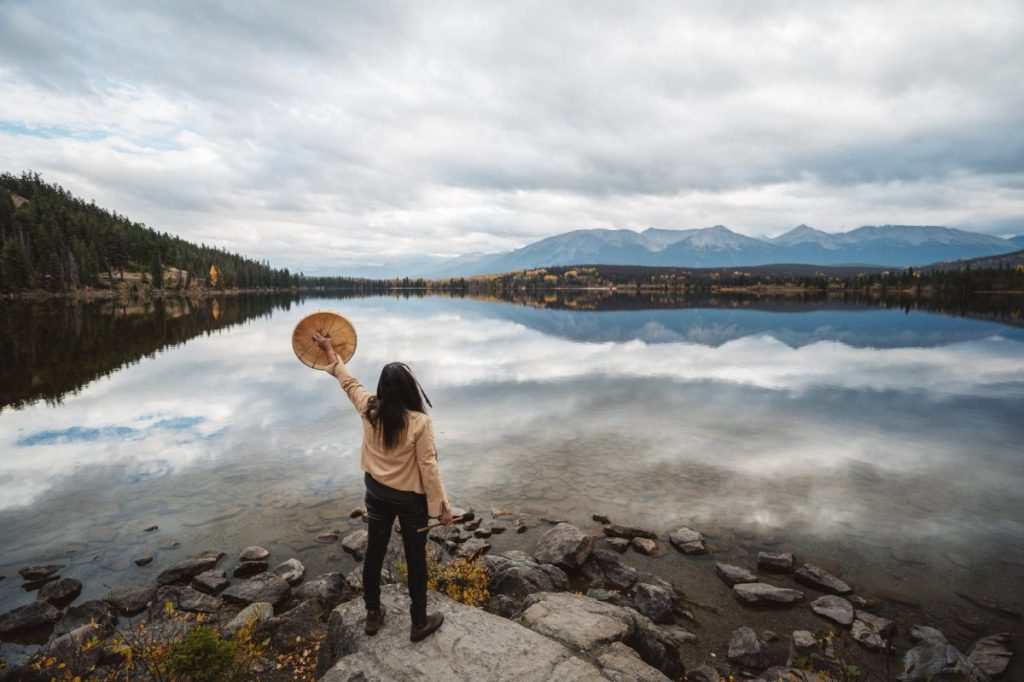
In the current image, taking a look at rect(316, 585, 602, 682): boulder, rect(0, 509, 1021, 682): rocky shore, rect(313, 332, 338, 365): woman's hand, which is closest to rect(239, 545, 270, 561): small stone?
rect(0, 509, 1021, 682): rocky shore

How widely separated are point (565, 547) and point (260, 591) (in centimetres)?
773

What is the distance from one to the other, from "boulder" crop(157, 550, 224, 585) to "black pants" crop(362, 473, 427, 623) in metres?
7.99

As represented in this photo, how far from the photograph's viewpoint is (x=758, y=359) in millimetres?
51844

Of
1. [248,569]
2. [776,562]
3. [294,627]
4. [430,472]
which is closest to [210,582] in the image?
[248,569]

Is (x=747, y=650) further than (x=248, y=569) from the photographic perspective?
No

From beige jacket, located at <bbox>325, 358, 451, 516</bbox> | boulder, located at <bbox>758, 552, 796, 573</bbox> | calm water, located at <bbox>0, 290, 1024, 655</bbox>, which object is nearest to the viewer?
beige jacket, located at <bbox>325, 358, 451, 516</bbox>

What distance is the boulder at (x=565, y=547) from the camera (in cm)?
1311

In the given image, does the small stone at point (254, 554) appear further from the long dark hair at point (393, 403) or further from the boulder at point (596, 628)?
the long dark hair at point (393, 403)

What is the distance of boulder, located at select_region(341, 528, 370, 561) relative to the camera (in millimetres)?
13531

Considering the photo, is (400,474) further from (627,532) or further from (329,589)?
(627,532)

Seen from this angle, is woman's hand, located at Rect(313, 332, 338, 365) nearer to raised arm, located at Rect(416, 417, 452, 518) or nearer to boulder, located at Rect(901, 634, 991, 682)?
raised arm, located at Rect(416, 417, 452, 518)

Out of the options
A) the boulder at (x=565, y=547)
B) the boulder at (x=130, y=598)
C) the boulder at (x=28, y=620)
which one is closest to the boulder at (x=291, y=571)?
the boulder at (x=130, y=598)

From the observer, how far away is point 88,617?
34.9 ft

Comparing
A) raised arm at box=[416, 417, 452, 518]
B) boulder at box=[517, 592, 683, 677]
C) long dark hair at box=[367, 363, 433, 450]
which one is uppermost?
long dark hair at box=[367, 363, 433, 450]
